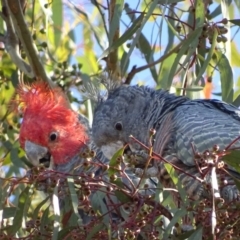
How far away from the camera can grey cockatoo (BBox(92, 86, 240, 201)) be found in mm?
3088

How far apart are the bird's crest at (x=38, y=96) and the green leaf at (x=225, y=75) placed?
3.45 ft

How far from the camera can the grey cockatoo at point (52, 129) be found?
422cm

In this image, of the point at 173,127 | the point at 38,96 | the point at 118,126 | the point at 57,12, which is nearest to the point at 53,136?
the point at 38,96

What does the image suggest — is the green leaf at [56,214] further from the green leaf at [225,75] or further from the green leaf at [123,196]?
the green leaf at [225,75]

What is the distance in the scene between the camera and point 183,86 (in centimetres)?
Answer: 371

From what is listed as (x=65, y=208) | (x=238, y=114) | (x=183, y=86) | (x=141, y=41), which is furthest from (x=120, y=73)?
(x=65, y=208)

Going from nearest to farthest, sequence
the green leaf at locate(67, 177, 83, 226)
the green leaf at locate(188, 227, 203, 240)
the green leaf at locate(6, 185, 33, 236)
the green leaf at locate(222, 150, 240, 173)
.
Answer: the green leaf at locate(188, 227, 203, 240), the green leaf at locate(222, 150, 240, 173), the green leaf at locate(67, 177, 83, 226), the green leaf at locate(6, 185, 33, 236)

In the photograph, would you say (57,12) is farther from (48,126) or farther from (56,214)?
(56,214)

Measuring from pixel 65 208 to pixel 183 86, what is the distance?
3.14 ft

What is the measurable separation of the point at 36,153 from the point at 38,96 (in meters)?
0.32

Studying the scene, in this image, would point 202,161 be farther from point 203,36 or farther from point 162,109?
point 162,109

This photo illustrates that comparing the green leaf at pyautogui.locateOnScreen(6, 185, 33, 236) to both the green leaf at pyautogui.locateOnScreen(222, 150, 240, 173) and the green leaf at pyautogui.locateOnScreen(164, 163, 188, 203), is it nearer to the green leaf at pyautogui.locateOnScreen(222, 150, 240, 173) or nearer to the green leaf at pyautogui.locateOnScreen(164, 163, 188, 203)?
the green leaf at pyautogui.locateOnScreen(164, 163, 188, 203)

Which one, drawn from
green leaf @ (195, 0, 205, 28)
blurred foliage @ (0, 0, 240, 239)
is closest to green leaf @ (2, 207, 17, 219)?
blurred foliage @ (0, 0, 240, 239)

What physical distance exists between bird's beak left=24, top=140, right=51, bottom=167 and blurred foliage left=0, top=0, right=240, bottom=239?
0.05 metres
